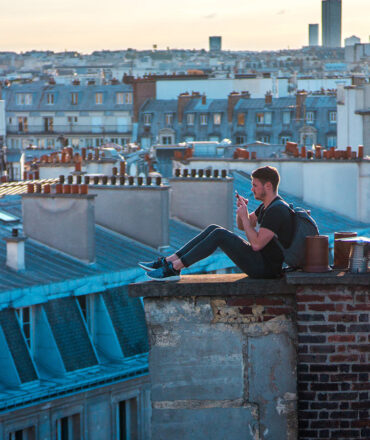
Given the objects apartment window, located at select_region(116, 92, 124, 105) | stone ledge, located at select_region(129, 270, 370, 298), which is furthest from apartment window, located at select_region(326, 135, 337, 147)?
stone ledge, located at select_region(129, 270, 370, 298)

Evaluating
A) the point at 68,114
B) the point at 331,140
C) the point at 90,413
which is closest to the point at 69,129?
the point at 68,114

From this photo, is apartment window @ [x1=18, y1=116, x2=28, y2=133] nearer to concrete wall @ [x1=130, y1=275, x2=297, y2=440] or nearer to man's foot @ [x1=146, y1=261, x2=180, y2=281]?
man's foot @ [x1=146, y1=261, x2=180, y2=281]

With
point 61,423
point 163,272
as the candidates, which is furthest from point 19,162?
point 163,272

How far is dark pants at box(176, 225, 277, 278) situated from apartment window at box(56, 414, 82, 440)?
12.0 meters

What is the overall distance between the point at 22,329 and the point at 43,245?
11.8ft

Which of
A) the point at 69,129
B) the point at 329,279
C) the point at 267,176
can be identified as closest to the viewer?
the point at 329,279

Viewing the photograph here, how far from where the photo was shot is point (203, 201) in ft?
93.4

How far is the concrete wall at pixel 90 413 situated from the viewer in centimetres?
1972

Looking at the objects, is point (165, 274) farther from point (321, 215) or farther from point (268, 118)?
point (268, 118)

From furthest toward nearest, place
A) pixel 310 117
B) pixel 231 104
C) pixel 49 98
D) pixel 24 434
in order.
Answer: pixel 49 98 < pixel 231 104 < pixel 310 117 < pixel 24 434

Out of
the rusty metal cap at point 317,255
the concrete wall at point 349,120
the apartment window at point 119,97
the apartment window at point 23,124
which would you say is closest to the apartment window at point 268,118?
the apartment window at point 119,97

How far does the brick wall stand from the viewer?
320 inches

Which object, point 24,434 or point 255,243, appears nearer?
point 255,243

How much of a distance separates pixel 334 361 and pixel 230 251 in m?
1.03
